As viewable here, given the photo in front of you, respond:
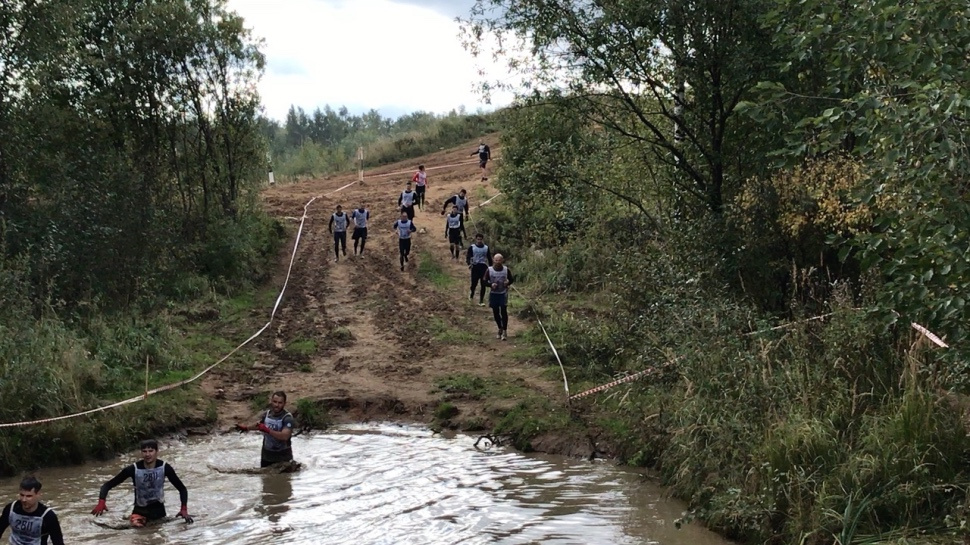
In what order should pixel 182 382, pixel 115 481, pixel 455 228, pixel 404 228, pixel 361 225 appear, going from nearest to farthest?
pixel 115 481 < pixel 182 382 < pixel 404 228 < pixel 455 228 < pixel 361 225

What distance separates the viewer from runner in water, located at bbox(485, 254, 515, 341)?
19.0 metres

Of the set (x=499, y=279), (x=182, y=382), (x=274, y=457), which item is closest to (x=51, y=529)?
(x=274, y=457)

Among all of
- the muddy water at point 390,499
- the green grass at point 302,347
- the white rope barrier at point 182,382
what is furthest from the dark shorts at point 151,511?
the green grass at point 302,347

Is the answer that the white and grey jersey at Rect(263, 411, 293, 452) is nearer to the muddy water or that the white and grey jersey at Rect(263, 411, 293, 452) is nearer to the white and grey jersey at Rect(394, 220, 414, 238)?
the muddy water

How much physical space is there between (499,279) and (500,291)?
0.28m

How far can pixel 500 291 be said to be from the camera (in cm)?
1898

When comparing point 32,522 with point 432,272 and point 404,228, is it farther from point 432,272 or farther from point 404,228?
point 432,272

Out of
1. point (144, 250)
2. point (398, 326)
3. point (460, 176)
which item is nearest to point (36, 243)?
point (144, 250)

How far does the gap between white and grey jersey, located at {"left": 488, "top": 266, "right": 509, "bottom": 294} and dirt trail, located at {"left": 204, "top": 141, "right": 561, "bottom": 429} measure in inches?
45.2

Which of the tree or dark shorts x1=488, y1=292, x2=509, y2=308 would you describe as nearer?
the tree

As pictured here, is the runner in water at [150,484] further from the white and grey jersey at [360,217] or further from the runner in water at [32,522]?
the white and grey jersey at [360,217]

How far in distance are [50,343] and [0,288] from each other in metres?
1.23

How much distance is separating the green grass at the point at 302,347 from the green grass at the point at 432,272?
5616mm

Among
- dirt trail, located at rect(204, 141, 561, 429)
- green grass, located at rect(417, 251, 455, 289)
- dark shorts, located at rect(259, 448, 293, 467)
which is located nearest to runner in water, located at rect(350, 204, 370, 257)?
dirt trail, located at rect(204, 141, 561, 429)
